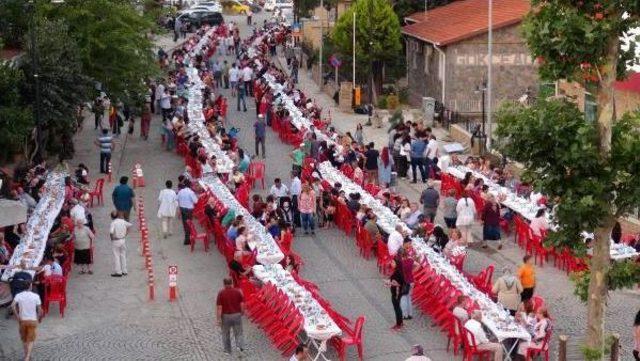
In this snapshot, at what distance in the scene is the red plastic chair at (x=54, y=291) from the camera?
22484 millimetres

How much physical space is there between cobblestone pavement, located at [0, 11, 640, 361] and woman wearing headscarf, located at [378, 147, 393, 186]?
4355 millimetres

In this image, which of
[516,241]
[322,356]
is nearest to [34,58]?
[516,241]

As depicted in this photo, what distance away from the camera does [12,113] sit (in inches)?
1238

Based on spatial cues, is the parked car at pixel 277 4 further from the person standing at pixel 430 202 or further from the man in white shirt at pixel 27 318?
the man in white shirt at pixel 27 318

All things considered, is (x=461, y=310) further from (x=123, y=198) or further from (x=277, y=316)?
(x=123, y=198)

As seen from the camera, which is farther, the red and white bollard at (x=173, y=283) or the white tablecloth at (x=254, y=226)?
the white tablecloth at (x=254, y=226)

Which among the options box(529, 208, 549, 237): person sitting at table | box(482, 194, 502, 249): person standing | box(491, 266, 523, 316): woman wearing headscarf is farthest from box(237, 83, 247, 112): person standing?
box(491, 266, 523, 316): woman wearing headscarf

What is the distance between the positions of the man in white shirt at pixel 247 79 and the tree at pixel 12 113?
17385 millimetres

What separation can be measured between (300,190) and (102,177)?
8060mm

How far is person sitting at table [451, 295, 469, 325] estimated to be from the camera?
64.1 ft

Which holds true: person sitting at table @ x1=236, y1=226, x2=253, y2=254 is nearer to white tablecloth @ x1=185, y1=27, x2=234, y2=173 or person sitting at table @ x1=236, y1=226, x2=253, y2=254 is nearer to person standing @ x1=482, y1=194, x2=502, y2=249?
person standing @ x1=482, y1=194, x2=502, y2=249

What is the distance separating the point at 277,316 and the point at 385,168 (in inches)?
494

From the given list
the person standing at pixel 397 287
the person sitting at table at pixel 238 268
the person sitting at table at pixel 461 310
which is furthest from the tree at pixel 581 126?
the person sitting at table at pixel 238 268

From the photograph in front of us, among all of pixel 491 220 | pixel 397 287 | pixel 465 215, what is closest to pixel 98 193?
pixel 465 215
